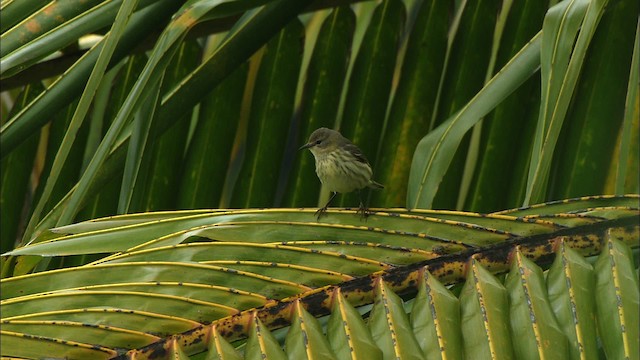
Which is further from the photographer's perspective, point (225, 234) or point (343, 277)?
point (225, 234)

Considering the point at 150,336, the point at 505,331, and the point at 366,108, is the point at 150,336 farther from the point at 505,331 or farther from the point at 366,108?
the point at 366,108

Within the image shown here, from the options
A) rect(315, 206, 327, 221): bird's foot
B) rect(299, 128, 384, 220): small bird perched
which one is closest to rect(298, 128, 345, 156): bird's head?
rect(299, 128, 384, 220): small bird perched

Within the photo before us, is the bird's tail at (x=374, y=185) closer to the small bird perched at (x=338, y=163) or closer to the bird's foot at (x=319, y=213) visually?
the small bird perched at (x=338, y=163)

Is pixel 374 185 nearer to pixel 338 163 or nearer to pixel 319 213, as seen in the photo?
pixel 338 163

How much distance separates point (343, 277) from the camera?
1659 millimetres

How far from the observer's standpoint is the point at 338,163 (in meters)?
3.36

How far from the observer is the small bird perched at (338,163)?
3.05m

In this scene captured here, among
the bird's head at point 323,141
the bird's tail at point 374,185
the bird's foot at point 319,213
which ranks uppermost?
the bird's head at point 323,141

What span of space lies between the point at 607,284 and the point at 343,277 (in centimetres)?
42

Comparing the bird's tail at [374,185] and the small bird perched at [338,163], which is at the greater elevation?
the small bird perched at [338,163]

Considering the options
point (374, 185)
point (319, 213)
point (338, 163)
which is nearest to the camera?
point (319, 213)

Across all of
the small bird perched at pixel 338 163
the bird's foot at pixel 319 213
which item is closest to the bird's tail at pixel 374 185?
the small bird perched at pixel 338 163

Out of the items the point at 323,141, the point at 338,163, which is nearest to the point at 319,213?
the point at 323,141

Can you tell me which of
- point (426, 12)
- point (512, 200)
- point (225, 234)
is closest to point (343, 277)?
point (225, 234)
